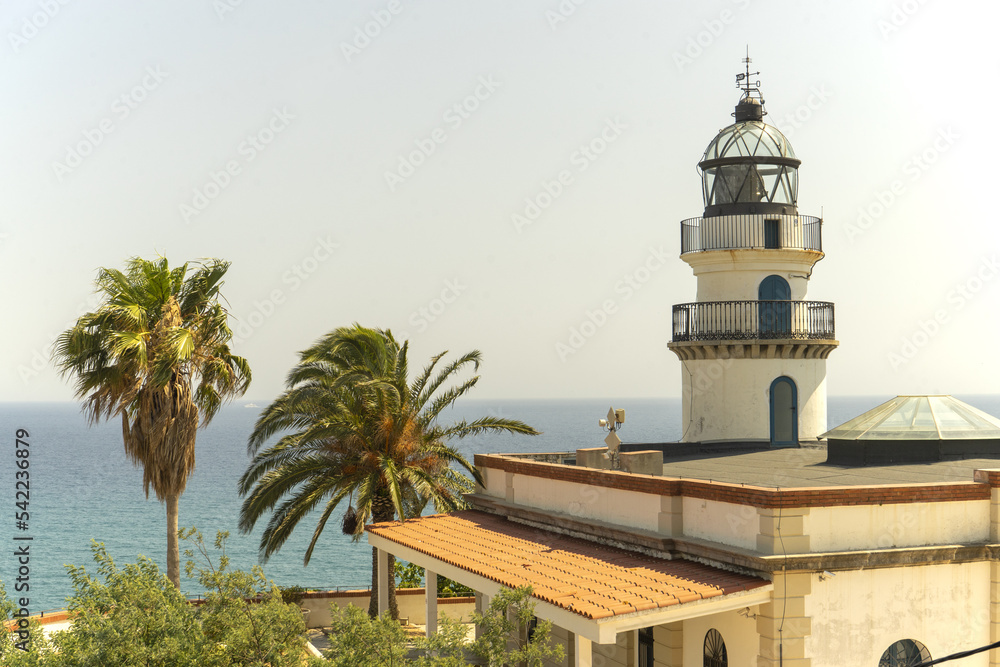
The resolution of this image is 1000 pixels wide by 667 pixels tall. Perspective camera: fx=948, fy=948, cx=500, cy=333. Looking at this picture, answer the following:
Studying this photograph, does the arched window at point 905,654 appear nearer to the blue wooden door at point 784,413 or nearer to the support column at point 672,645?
the support column at point 672,645

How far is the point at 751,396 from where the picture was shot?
2736cm

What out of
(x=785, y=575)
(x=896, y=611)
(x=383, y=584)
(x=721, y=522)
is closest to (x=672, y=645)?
Result: (x=721, y=522)

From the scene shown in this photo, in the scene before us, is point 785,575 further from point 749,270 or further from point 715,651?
point 749,270

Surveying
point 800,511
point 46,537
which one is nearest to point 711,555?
point 800,511

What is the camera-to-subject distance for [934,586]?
47.3 feet

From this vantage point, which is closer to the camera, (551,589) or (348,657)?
(348,657)

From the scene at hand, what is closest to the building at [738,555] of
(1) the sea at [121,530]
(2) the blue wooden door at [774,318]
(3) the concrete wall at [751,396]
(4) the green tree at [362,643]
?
(4) the green tree at [362,643]

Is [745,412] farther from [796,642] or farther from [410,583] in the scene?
[796,642]

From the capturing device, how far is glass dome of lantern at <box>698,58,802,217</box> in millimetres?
28422

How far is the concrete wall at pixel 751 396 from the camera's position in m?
27.3

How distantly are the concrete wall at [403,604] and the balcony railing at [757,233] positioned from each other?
41.3ft

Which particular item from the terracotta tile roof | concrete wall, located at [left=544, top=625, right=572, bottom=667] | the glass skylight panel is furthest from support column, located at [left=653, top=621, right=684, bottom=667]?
the glass skylight panel

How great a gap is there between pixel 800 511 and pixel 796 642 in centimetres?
190

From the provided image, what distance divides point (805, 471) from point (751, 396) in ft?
25.1
